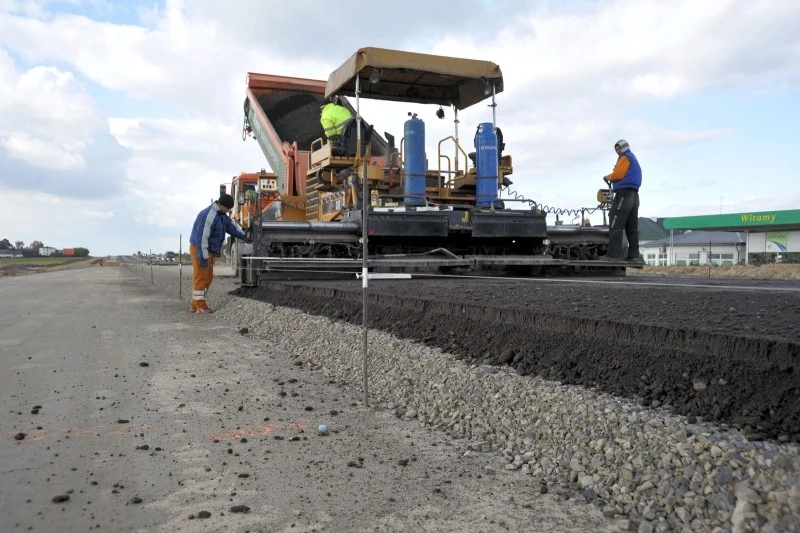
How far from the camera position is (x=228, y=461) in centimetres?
339

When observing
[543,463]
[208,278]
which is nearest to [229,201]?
[208,278]

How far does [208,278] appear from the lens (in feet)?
35.6

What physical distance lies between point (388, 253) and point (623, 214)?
12.2 feet

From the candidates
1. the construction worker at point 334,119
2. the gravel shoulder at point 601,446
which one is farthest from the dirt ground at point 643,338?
the construction worker at point 334,119

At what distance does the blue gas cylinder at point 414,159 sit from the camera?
10188 mm

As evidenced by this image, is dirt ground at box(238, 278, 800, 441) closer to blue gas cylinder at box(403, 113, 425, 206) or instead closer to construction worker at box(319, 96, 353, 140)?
blue gas cylinder at box(403, 113, 425, 206)

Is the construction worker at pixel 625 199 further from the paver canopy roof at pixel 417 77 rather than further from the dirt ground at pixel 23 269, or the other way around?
the dirt ground at pixel 23 269

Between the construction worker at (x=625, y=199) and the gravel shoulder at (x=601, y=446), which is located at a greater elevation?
the construction worker at (x=625, y=199)

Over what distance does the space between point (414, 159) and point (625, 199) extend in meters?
3.34

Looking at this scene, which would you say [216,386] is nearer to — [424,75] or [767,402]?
[767,402]

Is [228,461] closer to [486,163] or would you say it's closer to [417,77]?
[486,163]

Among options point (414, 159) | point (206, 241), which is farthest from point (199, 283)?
point (414, 159)

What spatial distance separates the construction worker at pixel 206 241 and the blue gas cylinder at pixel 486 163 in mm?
4109

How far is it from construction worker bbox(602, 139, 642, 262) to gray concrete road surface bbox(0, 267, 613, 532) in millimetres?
5910
